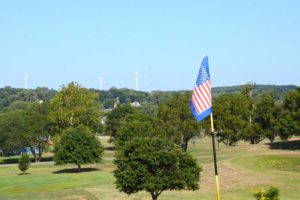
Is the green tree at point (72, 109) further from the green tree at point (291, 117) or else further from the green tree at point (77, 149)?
the green tree at point (291, 117)

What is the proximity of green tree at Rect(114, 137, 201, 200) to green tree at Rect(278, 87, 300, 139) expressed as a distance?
145 feet

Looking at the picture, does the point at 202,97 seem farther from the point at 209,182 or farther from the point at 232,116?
the point at 232,116

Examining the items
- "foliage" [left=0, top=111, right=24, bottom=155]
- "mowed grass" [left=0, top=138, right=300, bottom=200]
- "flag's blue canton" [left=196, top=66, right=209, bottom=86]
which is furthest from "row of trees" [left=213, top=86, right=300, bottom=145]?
"flag's blue canton" [left=196, top=66, right=209, bottom=86]

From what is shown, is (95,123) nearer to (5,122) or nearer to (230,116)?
(5,122)

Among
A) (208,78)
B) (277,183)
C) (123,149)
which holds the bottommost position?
(277,183)

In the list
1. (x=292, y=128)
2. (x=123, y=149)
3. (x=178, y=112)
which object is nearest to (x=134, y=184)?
(x=123, y=149)

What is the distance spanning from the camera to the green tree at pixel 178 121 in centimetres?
9144

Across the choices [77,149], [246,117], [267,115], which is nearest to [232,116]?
[246,117]

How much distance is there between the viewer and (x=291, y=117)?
7819 cm

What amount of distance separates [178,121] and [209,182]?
129ft

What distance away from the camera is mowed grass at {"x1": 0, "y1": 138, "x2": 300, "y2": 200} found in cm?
4522

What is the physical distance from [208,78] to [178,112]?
2830 inches

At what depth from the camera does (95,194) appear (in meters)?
46.2

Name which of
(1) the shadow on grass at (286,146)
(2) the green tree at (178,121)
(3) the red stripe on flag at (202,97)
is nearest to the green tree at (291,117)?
(1) the shadow on grass at (286,146)
